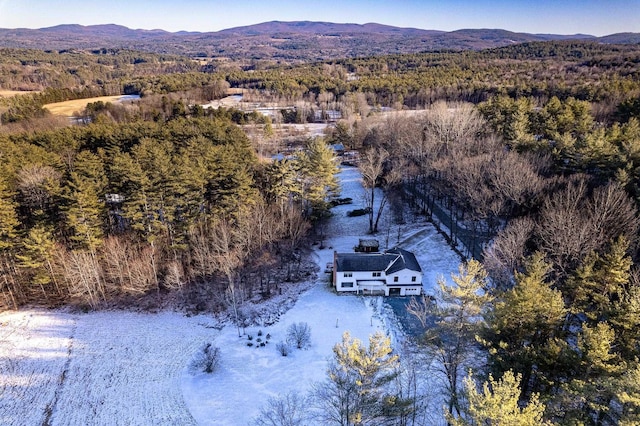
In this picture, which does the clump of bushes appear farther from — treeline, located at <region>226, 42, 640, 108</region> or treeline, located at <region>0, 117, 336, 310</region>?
treeline, located at <region>226, 42, 640, 108</region>

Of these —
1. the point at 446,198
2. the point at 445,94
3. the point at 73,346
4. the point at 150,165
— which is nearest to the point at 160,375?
the point at 73,346

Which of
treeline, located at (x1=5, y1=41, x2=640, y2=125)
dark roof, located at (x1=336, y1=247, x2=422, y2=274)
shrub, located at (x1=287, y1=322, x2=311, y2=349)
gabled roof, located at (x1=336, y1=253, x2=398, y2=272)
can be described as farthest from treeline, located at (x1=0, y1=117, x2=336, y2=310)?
treeline, located at (x1=5, y1=41, x2=640, y2=125)

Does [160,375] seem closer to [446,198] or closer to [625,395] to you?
[625,395]

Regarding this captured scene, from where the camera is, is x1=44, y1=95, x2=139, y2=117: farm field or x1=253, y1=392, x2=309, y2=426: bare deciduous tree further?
x1=44, y1=95, x2=139, y2=117: farm field

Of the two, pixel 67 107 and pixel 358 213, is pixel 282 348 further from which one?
pixel 67 107

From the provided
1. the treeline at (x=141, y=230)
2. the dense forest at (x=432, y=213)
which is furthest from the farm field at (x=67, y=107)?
the treeline at (x=141, y=230)

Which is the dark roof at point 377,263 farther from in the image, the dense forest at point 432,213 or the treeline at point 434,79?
the treeline at point 434,79

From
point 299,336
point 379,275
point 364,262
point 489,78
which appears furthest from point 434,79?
point 299,336
